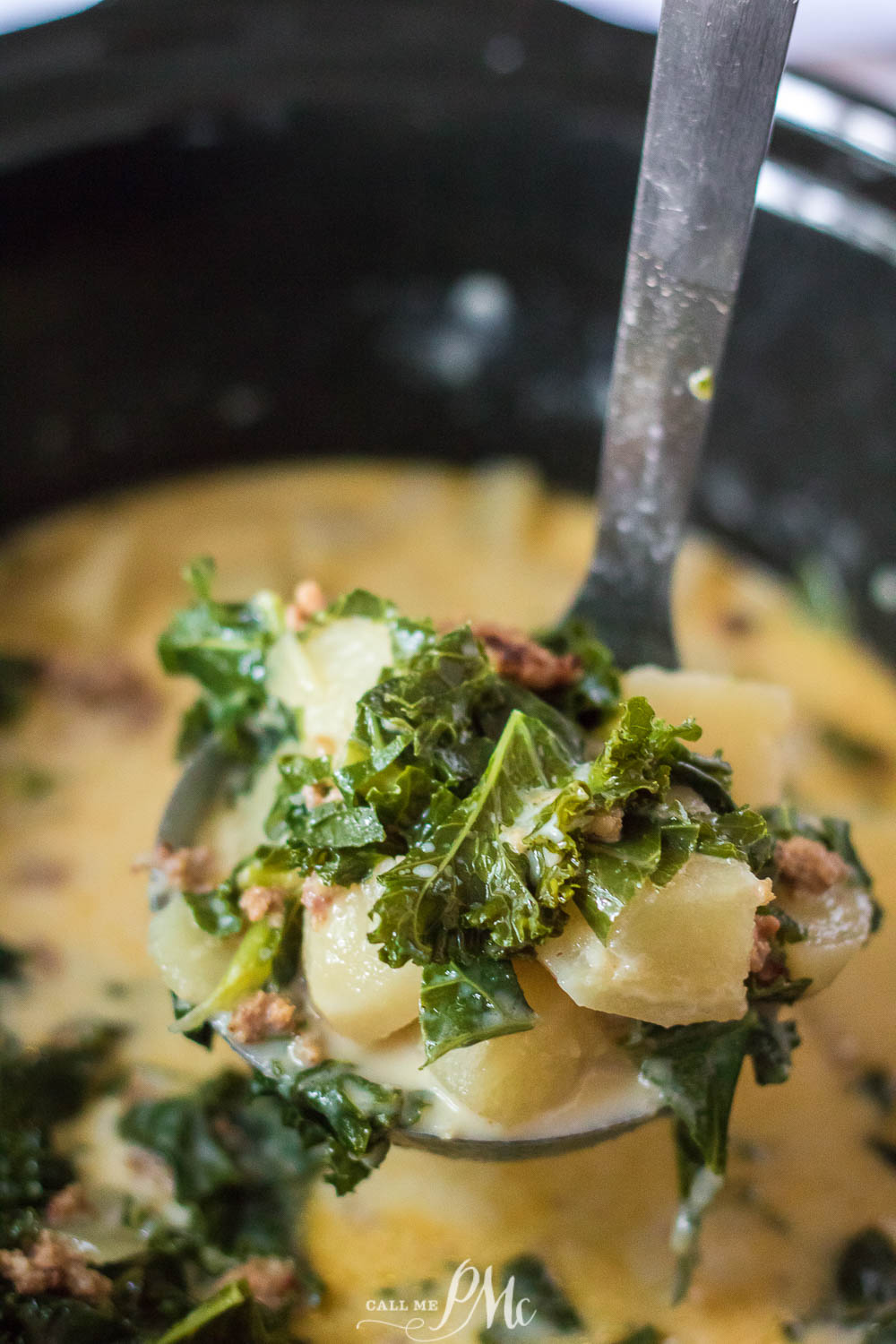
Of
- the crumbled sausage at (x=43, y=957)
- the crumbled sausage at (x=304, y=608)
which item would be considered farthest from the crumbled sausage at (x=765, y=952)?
the crumbled sausage at (x=43, y=957)

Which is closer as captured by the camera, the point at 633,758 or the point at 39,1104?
the point at 633,758

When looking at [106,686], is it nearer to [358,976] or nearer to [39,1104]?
[39,1104]

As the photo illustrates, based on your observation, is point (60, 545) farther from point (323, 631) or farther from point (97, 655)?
point (323, 631)

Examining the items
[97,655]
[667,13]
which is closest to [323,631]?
[667,13]

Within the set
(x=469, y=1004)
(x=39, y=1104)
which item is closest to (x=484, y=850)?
(x=469, y=1004)

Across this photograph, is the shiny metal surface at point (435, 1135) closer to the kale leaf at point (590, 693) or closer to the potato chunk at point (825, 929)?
the potato chunk at point (825, 929)

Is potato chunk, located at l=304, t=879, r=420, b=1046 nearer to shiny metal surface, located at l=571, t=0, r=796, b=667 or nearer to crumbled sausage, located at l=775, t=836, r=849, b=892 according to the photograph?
crumbled sausage, located at l=775, t=836, r=849, b=892

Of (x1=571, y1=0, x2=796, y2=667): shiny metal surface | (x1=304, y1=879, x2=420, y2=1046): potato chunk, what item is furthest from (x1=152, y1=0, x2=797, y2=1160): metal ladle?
(x1=304, y1=879, x2=420, y2=1046): potato chunk
